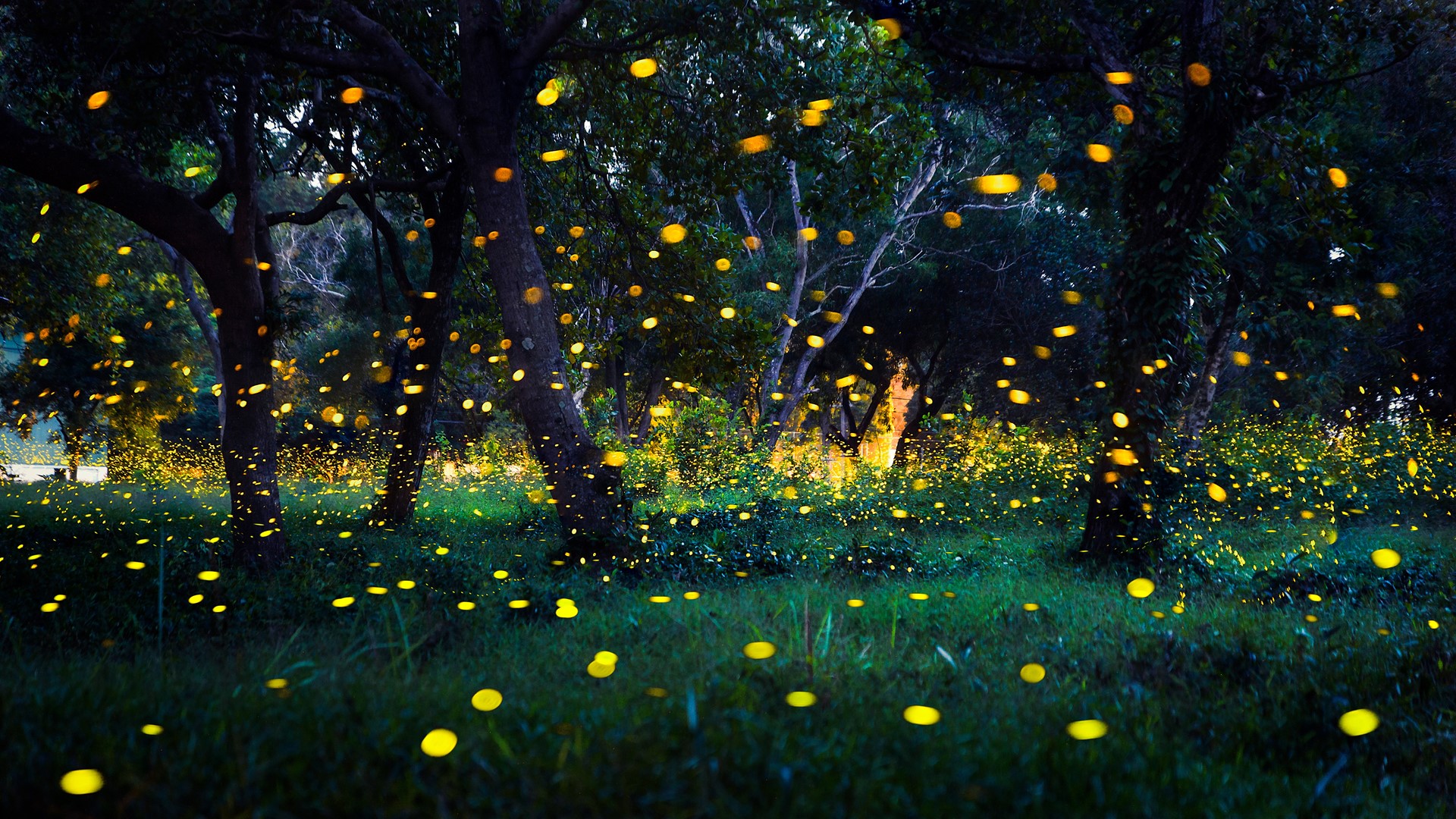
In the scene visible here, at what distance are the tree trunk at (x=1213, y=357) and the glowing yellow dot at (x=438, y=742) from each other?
12407 mm

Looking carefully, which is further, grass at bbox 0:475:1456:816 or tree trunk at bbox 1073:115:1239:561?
tree trunk at bbox 1073:115:1239:561

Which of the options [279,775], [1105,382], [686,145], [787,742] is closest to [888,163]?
[686,145]

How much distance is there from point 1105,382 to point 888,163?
309 centimetres

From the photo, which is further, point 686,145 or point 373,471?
point 373,471

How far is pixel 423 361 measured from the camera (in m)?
9.99

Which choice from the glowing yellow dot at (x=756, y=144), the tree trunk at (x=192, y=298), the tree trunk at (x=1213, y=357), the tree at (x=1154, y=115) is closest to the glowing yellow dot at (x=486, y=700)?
the tree at (x=1154, y=115)

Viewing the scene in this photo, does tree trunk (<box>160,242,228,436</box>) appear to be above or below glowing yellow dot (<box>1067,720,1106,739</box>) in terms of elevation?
above

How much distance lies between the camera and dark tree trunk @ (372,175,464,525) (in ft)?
32.7

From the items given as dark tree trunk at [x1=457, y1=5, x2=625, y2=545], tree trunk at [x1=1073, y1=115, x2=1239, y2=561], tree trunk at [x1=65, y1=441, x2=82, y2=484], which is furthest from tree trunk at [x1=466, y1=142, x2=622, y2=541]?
tree trunk at [x1=65, y1=441, x2=82, y2=484]

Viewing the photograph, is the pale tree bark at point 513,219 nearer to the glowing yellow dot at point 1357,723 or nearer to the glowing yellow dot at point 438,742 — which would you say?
the glowing yellow dot at point 438,742

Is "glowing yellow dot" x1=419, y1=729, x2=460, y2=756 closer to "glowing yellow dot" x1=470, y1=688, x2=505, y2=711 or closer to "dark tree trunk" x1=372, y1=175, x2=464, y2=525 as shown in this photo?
"glowing yellow dot" x1=470, y1=688, x2=505, y2=711

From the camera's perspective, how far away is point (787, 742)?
2.68m

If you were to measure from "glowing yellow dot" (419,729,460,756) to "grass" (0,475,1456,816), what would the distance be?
0.11 feet

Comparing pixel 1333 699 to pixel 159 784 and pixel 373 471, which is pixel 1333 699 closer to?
pixel 159 784
